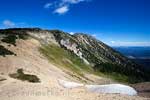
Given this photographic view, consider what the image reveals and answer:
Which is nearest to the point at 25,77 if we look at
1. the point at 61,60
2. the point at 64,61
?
the point at 61,60

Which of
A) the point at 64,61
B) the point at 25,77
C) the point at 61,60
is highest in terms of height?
the point at 61,60

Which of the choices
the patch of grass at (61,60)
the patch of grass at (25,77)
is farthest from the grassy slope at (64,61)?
the patch of grass at (25,77)

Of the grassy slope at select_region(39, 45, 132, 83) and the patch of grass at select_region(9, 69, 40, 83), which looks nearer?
the patch of grass at select_region(9, 69, 40, 83)

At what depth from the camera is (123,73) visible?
137m

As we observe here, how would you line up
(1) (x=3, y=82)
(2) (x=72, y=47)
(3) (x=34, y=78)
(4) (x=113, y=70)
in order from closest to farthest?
(1) (x=3, y=82) < (3) (x=34, y=78) < (4) (x=113, y=70) < (2) (x=72, y=47)

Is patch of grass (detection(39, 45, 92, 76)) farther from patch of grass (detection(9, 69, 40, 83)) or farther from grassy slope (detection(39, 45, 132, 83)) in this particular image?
patch of grass (detection(9, 69, 40, 83))

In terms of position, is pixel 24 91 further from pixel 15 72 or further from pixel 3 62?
pixel 3 62

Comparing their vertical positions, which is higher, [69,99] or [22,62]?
[22,62]

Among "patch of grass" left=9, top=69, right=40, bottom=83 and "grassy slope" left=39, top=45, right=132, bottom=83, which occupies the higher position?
"grassy slope" left=39, top=45, right=132, bottom=83

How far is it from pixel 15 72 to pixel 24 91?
54.3 feet

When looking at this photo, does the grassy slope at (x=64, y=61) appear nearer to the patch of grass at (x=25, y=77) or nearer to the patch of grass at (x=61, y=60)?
the patch of grass at (x=61, y=60)

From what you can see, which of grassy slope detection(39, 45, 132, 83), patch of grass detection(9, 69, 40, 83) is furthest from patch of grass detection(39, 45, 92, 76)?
patch of grass detection(9, 69, 40, 83)

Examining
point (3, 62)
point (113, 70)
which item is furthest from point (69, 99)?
point (113, 70)

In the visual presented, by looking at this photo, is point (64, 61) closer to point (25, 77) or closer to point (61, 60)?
point (61, 60)
